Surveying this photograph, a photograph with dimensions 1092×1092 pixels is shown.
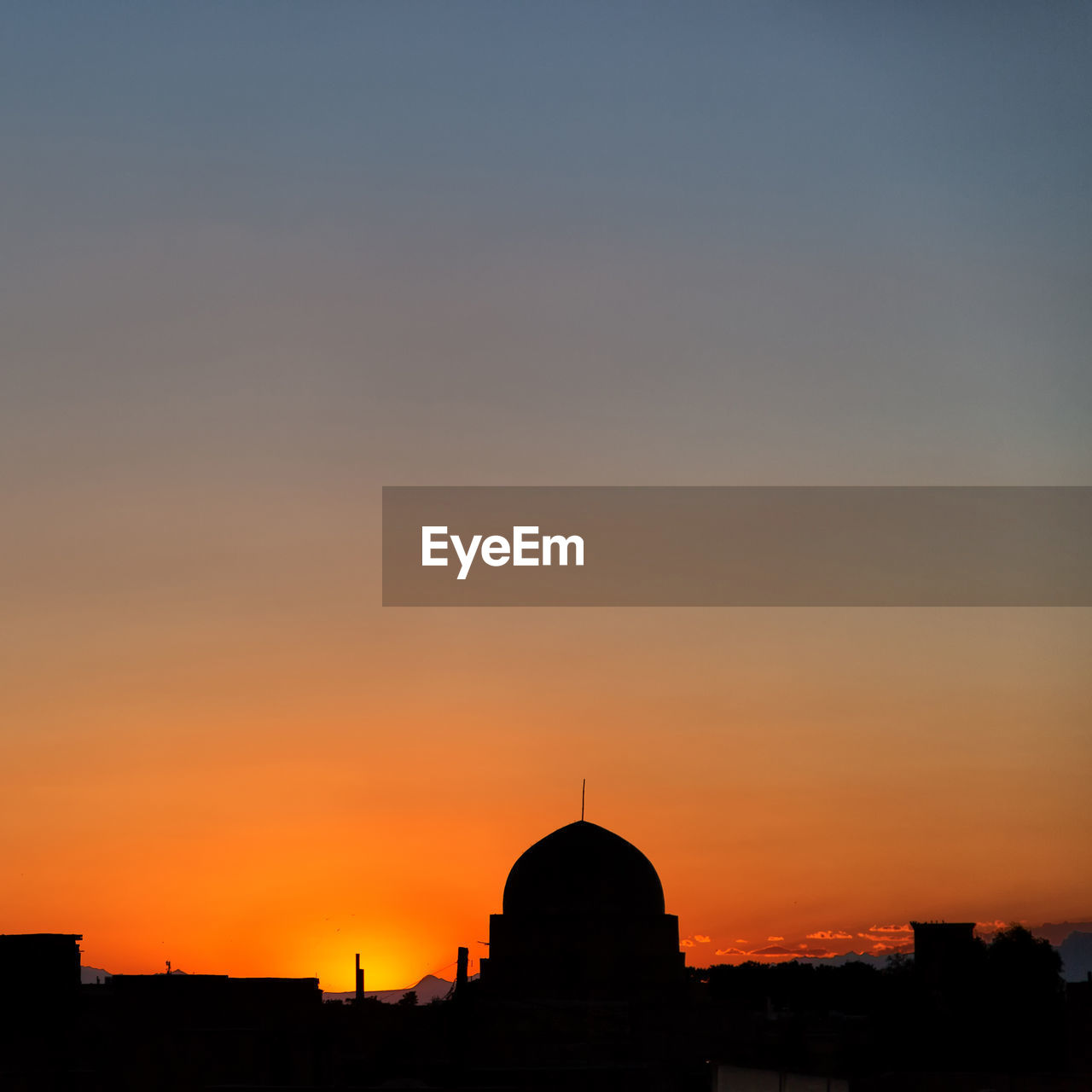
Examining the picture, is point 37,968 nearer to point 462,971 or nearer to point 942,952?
point 462,971

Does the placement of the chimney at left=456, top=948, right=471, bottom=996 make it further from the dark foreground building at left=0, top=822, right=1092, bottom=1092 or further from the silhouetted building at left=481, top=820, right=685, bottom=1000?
Answer: the silhouetted building at left=481, top=820, right=685, bottom=1000

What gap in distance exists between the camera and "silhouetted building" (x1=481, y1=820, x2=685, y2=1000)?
156 ft

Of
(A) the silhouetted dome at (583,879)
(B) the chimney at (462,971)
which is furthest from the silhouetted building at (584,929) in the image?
(B) the chimney at (462,971)

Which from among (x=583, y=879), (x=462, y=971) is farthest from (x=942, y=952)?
(x=462, y=971)

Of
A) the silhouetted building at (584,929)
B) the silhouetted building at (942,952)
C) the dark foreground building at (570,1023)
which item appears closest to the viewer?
the dark foreground building at (570,1023)

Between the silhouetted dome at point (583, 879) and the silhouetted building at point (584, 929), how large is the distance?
24 millimetres

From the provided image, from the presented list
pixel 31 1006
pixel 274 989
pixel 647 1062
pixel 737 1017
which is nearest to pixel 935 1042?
pixel 737 1017

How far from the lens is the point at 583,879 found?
48.6m

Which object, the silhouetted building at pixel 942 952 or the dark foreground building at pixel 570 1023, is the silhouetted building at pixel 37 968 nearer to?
the dark foreground building at pixel 570 1023

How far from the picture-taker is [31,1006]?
3312 cm

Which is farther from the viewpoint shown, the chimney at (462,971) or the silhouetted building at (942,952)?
the silhouetted building at (942,952)

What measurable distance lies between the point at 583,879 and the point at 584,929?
142 cm

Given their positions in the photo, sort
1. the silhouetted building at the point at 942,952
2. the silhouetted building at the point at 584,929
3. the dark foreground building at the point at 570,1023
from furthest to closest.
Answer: the silhouetted building at the point at 942,952
the silhouetted building at the point at 584,929
the dark foreground building at the point at 570,1023

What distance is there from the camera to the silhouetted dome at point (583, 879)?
48312mm
